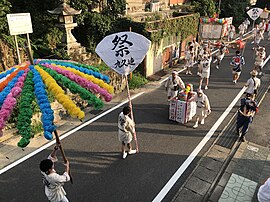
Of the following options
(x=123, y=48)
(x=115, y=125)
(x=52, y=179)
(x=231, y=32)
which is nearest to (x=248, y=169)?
(x=115, y=125)

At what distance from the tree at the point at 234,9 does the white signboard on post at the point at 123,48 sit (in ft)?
97.1

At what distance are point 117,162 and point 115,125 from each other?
2378 millimetres

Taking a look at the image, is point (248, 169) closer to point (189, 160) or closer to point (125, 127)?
point (189, 160)

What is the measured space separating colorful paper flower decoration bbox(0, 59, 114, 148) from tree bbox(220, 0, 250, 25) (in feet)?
105

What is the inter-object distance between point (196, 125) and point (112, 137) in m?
3.35

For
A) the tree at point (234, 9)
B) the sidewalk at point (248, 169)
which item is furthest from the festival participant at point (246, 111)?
the tree at point (234, 9)

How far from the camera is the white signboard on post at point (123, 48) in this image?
698cm

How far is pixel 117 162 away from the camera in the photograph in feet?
25.7

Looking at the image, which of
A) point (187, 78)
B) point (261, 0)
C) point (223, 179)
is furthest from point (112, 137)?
point (261, 0)

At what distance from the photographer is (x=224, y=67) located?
17.5m

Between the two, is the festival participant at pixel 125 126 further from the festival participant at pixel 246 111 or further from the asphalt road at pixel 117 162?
the festival participant at pixel 246 111

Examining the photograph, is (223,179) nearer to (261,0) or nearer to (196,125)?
(196,125)

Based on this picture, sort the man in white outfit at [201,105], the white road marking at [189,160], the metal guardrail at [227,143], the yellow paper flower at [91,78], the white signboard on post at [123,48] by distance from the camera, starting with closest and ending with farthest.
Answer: the yellow paper flower at [91,78], the white road marking at [189,160], the metal guardrail at [227,143], the white signboard on post at [123,48], the man in white outfit at [201,105]

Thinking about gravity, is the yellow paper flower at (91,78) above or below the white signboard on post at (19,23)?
below
